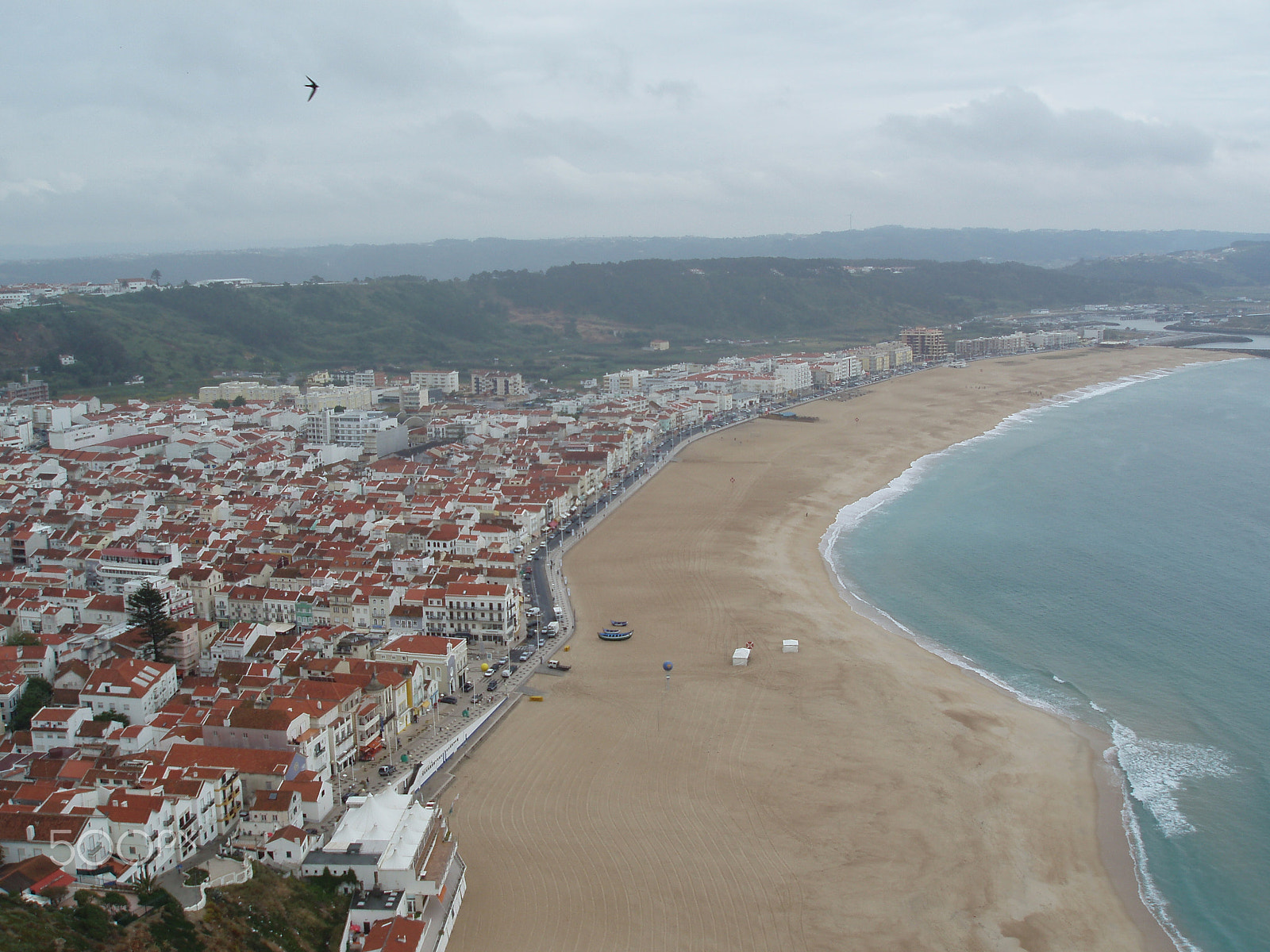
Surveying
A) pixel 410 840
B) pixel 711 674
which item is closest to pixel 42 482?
pixel 711 674

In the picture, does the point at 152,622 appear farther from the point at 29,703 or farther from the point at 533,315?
the point at 533,315

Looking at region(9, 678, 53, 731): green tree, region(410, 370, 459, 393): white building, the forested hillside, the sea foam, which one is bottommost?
the sea foam

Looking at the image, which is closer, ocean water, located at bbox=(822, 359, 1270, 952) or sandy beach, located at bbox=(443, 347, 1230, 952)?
sandy beach, located at bbox=(443, 347, 1230, 952)

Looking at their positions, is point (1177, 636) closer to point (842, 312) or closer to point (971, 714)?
point (971, 714)

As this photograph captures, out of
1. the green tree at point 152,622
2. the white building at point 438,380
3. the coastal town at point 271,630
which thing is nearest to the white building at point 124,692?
the coastal town at point 271,630

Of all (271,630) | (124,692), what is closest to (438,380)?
(271,630)

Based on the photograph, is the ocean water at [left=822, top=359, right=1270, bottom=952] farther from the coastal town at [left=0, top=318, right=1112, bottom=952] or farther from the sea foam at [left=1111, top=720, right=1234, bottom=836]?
the coastal town at [left=0, top=318, right=1112, bottom=952]

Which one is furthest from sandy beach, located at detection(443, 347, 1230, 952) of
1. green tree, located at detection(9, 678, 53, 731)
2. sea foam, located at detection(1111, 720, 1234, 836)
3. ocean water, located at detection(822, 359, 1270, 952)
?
green tree, located at detection(9, 678, 53, 731)
